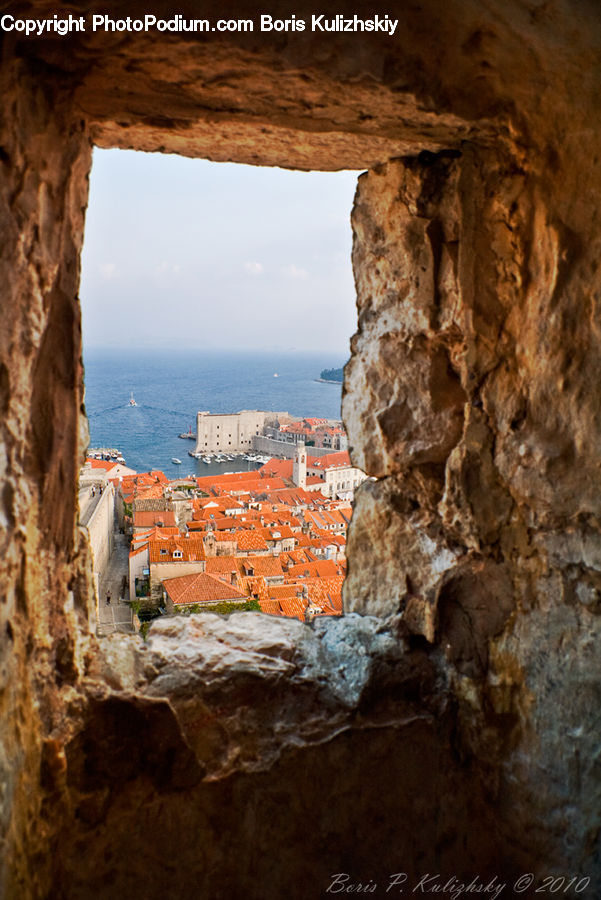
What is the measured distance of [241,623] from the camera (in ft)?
9.39

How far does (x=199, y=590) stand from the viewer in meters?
4.76

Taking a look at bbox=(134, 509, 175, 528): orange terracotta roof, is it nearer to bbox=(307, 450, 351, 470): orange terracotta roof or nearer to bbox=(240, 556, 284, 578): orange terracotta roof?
bbox=(240, 556, 284, 578): orange terracotta roof

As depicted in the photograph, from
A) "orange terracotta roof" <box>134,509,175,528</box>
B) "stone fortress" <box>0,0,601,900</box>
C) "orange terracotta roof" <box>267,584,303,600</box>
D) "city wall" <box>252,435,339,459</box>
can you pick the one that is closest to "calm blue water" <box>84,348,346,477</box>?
"city wall" <box>252,435,339,459</box>

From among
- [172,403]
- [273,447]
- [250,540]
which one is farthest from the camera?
[172,403]

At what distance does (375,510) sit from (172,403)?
767 inches

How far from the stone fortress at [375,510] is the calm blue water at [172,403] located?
7390mm

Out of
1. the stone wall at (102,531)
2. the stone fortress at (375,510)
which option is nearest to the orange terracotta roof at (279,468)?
the stone wall at (102,531)

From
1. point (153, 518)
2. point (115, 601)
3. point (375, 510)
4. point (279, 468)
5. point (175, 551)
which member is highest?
point (375, 510)

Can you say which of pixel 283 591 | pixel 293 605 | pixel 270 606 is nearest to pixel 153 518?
pixel 283 591

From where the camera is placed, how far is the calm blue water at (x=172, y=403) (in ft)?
40.9

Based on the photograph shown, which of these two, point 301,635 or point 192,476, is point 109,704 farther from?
point 192,476

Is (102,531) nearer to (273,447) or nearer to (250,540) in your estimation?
(250,540)

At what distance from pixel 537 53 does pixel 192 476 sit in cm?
906

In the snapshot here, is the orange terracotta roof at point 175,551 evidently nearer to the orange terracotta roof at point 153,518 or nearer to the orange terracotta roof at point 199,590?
the orange terracotta roof at point 199,590
